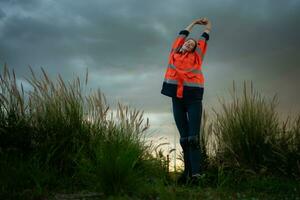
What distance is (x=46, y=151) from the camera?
7.04 metres

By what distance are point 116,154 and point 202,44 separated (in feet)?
9.65

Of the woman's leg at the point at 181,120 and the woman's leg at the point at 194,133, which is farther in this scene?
the woman's leg at the point at 181,120

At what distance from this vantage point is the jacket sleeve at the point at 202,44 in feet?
24.9

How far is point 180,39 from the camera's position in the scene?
7805 mm

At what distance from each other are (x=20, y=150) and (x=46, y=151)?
40cm

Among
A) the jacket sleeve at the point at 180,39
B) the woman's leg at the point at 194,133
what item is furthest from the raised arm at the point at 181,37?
the woman's leg at the point at 194,133

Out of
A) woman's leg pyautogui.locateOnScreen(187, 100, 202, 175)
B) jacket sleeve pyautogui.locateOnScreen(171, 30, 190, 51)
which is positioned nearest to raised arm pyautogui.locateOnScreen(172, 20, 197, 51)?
jacket sleeve pyautogui.locateOnScreen(171, 30, 190, 51)

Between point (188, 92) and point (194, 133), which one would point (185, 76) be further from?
point (194, 133)

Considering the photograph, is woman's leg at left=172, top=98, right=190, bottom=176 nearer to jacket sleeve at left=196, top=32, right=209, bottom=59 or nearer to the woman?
the woman

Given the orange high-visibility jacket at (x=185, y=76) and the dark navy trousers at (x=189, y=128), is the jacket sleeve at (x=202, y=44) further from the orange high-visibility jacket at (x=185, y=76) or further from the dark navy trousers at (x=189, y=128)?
the dark navy trousers at (x=189, y=128)

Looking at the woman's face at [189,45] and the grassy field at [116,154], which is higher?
the woman's face at [189,45]

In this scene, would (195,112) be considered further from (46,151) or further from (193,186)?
(46,151)

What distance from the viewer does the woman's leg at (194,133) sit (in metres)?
7.33

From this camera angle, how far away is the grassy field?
566 cm
